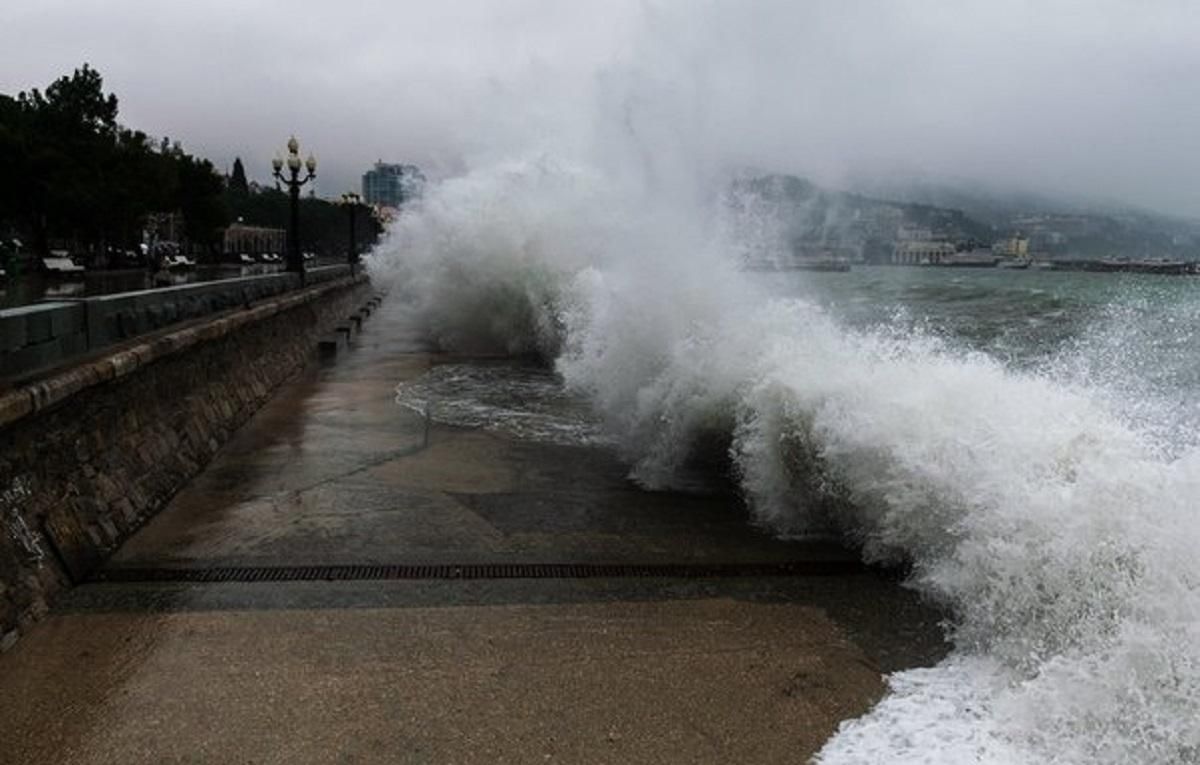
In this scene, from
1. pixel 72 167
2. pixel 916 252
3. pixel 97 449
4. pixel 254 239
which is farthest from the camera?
pixel 254 239

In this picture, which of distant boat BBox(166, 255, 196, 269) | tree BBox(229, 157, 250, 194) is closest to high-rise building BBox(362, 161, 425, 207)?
distant boat BBox(166, 255, 196, 269)

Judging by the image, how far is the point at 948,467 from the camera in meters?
5.54

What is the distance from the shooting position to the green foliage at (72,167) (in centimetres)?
3456

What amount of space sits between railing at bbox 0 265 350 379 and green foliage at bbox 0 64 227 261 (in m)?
27.7

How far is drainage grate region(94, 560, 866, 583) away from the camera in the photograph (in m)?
5.59

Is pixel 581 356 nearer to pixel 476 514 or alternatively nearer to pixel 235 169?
pixel 476 514

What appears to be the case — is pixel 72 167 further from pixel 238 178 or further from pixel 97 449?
pixel 238 178

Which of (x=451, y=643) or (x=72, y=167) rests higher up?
(x=72, y=167)

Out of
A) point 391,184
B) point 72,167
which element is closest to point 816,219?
point 72,167

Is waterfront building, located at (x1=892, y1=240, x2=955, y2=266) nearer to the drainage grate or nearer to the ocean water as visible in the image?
the ocean water

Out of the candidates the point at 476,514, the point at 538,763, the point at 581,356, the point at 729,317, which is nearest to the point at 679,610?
the point at 538,763

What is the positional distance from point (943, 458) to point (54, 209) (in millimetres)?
37030

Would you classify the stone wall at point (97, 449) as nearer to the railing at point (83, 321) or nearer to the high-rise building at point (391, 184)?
the railing at point (83, 321)

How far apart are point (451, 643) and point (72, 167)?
36698 mm
